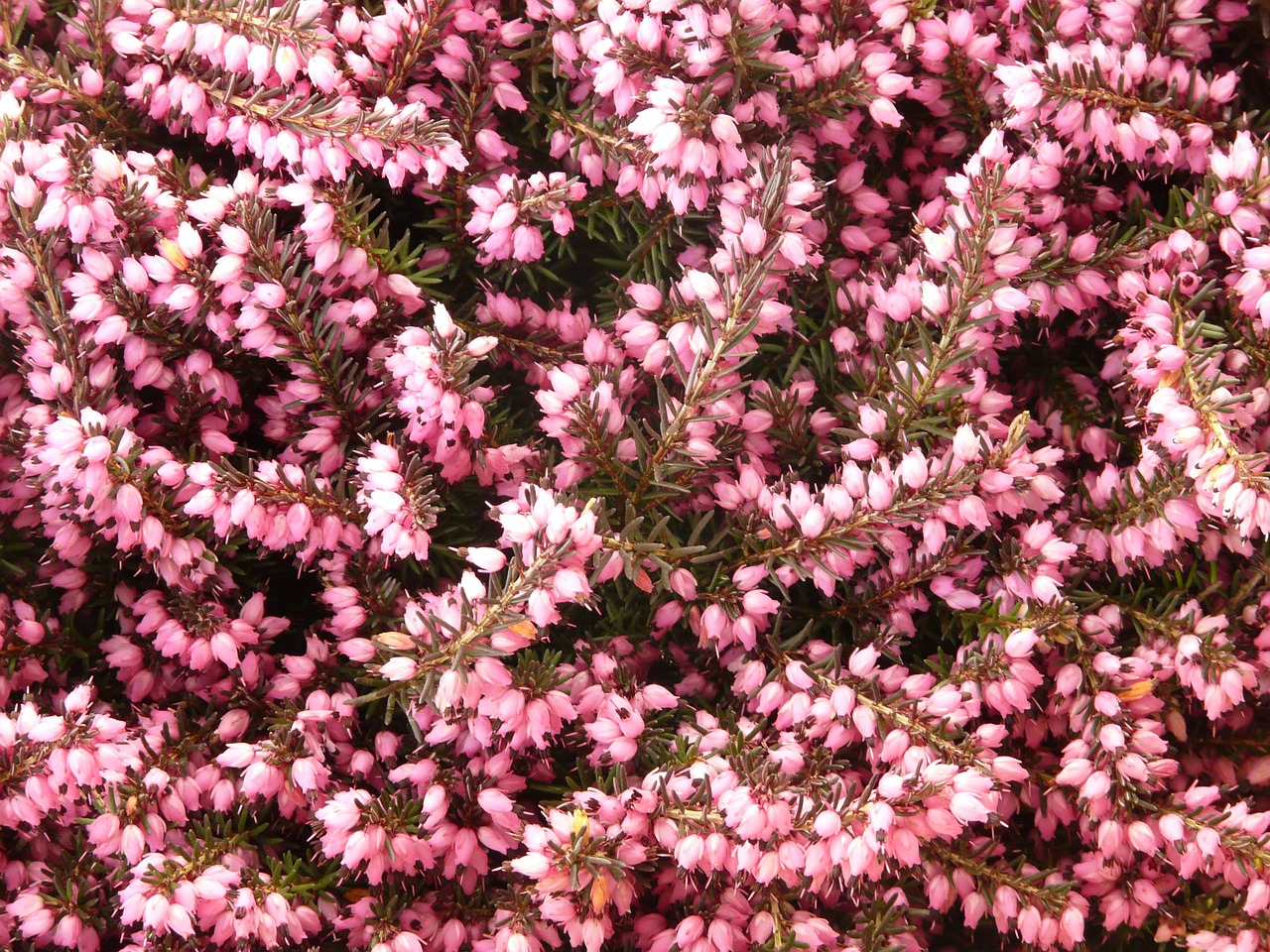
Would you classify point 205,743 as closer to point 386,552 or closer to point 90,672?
point 90,672

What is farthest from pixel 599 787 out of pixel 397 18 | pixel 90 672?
pixel 397 18

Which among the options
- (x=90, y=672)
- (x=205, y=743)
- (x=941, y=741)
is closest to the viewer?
(x=941, y=741)

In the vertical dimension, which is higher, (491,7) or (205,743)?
(491,7)

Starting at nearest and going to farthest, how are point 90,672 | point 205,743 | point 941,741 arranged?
point 941,741 < point 205,743 < point 90,672

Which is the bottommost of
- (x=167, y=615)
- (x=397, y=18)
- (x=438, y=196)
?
(x=167, y=615)

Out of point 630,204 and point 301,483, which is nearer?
point 301,483

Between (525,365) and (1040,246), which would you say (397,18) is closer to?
(525,365)

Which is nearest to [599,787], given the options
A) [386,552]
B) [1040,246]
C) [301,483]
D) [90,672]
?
[386,552]
